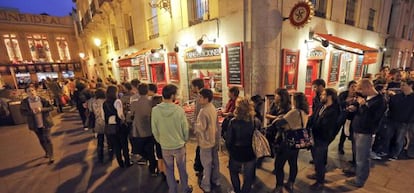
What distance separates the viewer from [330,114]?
2811 mm

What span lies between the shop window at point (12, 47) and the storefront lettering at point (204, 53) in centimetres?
3005

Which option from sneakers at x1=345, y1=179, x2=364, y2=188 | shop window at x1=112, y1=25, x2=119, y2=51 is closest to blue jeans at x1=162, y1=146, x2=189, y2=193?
sneakers at x1=345, y1=179, x2=364, y2=188

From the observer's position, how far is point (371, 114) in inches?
116

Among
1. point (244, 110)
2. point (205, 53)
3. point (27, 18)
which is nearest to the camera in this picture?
point (244, 110)

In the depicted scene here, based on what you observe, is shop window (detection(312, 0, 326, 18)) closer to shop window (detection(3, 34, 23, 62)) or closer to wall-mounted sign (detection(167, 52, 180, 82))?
wall-mounted sign (detection(167, 52, 180, 82))

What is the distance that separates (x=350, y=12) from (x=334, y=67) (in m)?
3.11

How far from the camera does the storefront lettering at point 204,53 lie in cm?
635

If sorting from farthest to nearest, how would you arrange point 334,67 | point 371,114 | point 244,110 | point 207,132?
point 334,67, point 371,114, point 207,132, point 244,110

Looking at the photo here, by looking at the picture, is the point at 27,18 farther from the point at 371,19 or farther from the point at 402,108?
the point at 371,19

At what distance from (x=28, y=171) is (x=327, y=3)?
10.6m

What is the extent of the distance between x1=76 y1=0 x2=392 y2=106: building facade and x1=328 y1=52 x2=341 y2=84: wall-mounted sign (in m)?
0.02

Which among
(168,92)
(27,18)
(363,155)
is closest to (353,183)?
(363,155)

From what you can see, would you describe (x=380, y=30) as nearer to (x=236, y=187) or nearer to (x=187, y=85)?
(x=187, y=85)

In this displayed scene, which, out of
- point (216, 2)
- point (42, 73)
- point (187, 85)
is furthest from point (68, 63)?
point (216, 2)
